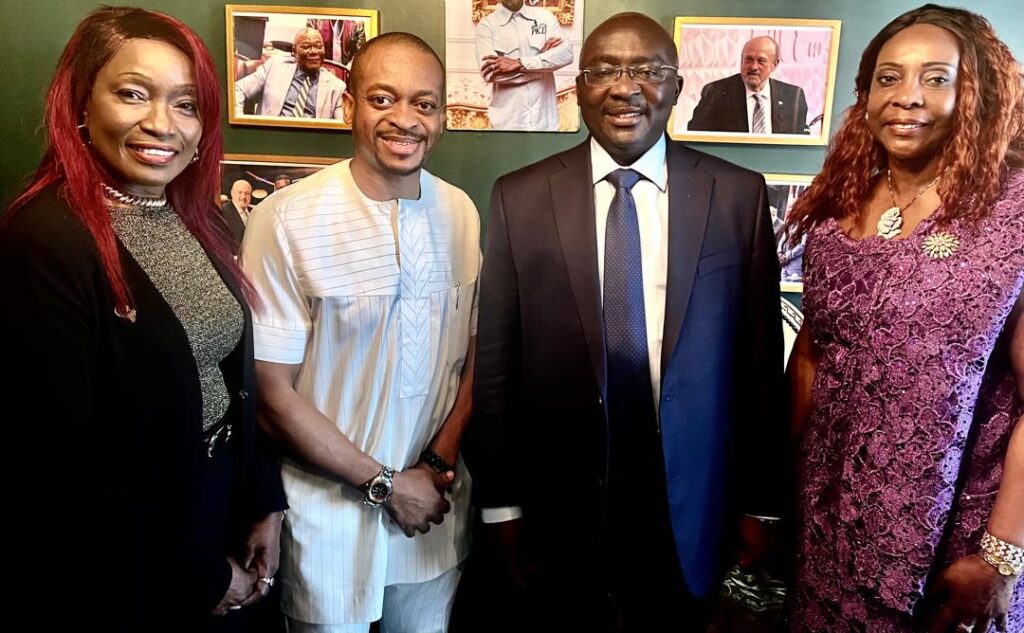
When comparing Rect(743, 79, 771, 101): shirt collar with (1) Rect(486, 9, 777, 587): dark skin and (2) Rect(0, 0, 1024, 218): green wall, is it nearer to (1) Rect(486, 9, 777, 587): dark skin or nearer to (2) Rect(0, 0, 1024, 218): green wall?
(2) Rect(0, 0, 1024, 218): green wall

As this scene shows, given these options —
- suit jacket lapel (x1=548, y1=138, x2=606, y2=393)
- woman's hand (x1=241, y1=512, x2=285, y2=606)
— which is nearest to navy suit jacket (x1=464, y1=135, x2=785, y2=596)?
suit jacket lapel (x1=548, y1=138, x2=606, y2=393)

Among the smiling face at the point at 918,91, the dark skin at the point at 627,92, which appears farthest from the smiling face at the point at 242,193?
the smiling face at the point at 918,91

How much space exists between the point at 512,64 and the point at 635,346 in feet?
3.80

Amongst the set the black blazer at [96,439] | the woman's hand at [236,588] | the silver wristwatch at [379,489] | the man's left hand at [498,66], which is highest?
the man's left hand at [498,66]

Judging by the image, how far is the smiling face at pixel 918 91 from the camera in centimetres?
141

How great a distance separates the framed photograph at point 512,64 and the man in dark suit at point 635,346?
0.73 metres

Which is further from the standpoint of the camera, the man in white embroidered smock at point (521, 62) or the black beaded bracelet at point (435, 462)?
the man in white embroidered smock at point (521, 62)

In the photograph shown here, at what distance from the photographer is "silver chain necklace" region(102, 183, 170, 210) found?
50.8 inches

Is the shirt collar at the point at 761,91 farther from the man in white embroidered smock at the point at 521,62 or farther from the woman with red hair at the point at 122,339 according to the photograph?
the woman with red hair at the point at 122,339

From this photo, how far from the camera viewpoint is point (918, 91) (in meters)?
1.42

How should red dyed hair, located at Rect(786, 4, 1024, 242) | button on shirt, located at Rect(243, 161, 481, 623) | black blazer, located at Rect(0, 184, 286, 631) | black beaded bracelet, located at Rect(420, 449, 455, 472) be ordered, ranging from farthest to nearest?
black beaded bracelet, located at Rect(420, 449, 455, 472) < button on shirt, located at Rect(243, 161, 481, 623) < red dyed hair, located at Rect(786, 4, 1024, 242) < black blazer, located at Rect(0, 184, 286, 631)

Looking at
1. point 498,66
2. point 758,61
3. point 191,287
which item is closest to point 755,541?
point 191,287

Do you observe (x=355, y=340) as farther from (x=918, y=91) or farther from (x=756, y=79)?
(x=756, y=79)

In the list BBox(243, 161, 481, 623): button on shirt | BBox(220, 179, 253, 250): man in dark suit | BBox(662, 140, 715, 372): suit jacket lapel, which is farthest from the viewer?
BBox(220, 179, 253, 250): man in dark suit
